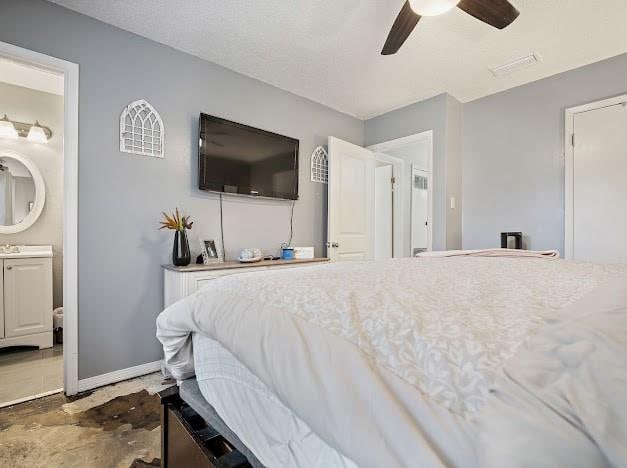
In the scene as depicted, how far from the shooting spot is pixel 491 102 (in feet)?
11.1

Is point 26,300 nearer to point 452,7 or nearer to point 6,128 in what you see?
point 6,128

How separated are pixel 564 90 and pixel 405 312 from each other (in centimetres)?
348

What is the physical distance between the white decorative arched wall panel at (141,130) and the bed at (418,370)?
6.47 ft

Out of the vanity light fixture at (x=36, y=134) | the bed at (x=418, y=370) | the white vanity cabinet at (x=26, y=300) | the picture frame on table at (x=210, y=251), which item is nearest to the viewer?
the bed at (x=418, y=370)

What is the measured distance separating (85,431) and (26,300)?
6.15 feet

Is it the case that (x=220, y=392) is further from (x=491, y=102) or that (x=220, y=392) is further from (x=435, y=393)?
(x=491, y=102)

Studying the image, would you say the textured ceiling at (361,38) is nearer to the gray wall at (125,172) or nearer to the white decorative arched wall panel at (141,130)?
the gray wall at (125,172)

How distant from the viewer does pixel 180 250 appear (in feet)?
7.59

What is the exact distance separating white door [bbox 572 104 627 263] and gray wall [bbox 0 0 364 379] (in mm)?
3008

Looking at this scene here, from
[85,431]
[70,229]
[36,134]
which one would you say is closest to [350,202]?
[70,229]

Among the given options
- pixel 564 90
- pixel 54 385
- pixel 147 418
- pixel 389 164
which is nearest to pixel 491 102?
pixel 564 90

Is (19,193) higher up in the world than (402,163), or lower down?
lower down

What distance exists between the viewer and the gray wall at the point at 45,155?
3.13 meters

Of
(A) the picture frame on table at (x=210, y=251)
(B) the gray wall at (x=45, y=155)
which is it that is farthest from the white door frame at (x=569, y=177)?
(B) the gray wall at (x=45, y=155)
